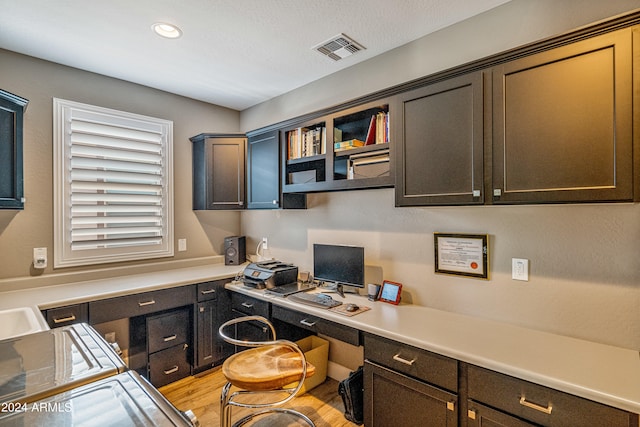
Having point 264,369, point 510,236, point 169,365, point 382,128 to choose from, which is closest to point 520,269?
point 510,236

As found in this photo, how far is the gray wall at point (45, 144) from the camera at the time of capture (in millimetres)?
2332

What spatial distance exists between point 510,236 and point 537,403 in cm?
85

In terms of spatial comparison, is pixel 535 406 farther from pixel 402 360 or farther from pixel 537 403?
pixel 402 360

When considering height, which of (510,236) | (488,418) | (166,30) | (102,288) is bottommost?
(488,418)

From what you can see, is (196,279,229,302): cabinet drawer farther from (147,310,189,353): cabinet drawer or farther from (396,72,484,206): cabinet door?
(396,72,484,206): cabinet door

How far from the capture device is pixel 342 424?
2.14m

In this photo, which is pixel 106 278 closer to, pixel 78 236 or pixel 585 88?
pixel 78 236

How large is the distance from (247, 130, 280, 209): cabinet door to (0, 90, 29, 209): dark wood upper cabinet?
1625 millimetres

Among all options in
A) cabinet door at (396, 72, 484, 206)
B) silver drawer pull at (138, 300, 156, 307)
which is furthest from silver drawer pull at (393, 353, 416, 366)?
silver drawer pull at (138, 300, 156, 307)

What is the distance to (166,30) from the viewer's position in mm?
2074

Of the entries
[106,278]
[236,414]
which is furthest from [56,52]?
[236,414]

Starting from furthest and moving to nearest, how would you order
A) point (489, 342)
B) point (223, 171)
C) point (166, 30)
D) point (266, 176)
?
point (223, 171), point (266, 176), point (166, 30), point (489, 342)

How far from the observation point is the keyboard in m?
2.17

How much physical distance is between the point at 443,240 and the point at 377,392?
1.01 meters
